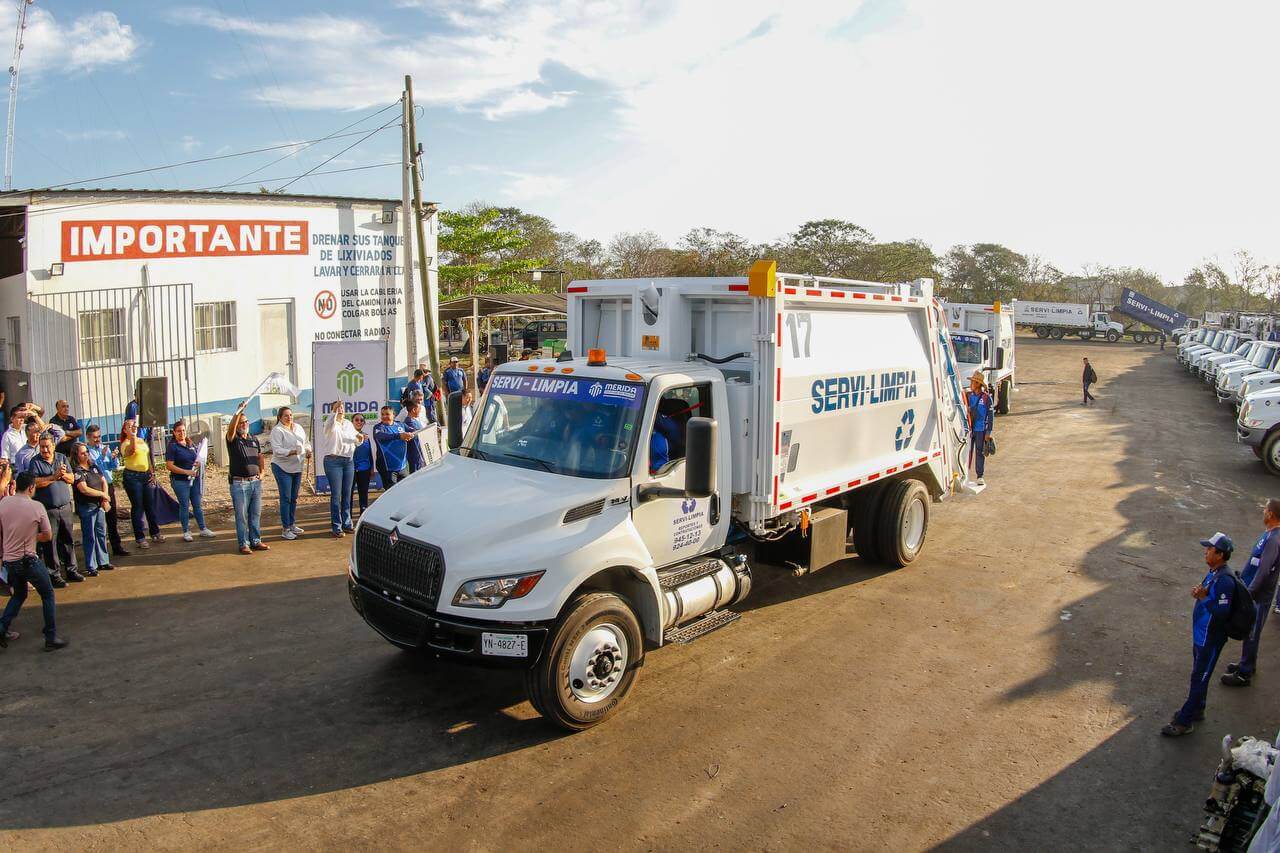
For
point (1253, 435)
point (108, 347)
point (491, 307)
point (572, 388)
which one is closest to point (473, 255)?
point (491, 307)

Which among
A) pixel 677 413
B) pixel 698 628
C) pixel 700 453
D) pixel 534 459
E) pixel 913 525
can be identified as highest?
pixel 677 413

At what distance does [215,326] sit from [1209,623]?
1663 cm

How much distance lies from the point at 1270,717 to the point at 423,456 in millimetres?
9591

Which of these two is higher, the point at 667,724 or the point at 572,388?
the point at 572,388

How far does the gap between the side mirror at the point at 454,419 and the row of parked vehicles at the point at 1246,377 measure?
1468cm

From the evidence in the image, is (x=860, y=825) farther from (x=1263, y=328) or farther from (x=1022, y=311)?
(x=1022, y=311)

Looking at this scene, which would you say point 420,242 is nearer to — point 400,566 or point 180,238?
point 180,238

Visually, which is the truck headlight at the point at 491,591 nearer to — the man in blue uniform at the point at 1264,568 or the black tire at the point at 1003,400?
the man in blue uniform at the point at 1264,568

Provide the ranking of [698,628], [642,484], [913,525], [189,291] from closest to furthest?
[642,484] → [698,628] → [913,525] → [189,291]

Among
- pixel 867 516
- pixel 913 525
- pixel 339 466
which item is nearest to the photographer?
pixel 867 516

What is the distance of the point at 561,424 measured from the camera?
6.70m

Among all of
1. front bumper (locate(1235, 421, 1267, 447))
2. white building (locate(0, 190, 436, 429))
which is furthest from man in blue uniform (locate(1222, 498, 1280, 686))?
white building (locate(0, 190, 436, 429))

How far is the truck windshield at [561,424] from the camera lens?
6.40 meters

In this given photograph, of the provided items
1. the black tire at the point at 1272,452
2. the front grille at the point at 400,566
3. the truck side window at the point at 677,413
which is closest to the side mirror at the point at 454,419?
the front grille at the point at 400,566
